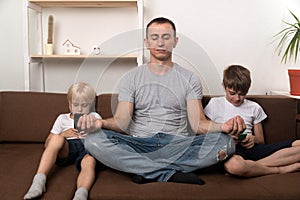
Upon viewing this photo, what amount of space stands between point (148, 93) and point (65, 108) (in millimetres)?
492

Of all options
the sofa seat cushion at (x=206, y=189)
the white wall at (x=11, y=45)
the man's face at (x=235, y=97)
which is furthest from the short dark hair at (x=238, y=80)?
the white wall at (x=11, y=45)

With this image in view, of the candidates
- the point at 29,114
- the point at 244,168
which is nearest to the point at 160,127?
the point at 244,168

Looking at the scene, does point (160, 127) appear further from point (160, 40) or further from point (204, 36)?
point (204, 36)

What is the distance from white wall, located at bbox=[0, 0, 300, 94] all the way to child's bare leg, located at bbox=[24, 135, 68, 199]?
0.85m

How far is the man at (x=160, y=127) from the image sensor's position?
173cm

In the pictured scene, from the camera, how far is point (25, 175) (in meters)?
1.70

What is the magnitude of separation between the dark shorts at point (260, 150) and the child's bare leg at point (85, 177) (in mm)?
664

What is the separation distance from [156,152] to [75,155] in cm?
39

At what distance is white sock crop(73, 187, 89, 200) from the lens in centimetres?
148

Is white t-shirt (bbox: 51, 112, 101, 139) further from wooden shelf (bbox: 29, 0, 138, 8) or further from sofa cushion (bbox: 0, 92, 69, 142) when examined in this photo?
wooden shelf (bbox: 29, 0, 138, 8)

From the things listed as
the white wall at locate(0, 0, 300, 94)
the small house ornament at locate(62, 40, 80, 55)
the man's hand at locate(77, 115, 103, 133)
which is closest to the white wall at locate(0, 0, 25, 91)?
the white wall at locate(0, 0, 300, 94)

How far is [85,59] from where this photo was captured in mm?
2691

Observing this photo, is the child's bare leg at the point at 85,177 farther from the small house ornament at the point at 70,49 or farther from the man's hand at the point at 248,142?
the small house ornament at the point at 70,49

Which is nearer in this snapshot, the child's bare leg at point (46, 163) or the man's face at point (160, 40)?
the child's bare leg at point (46, 163)
